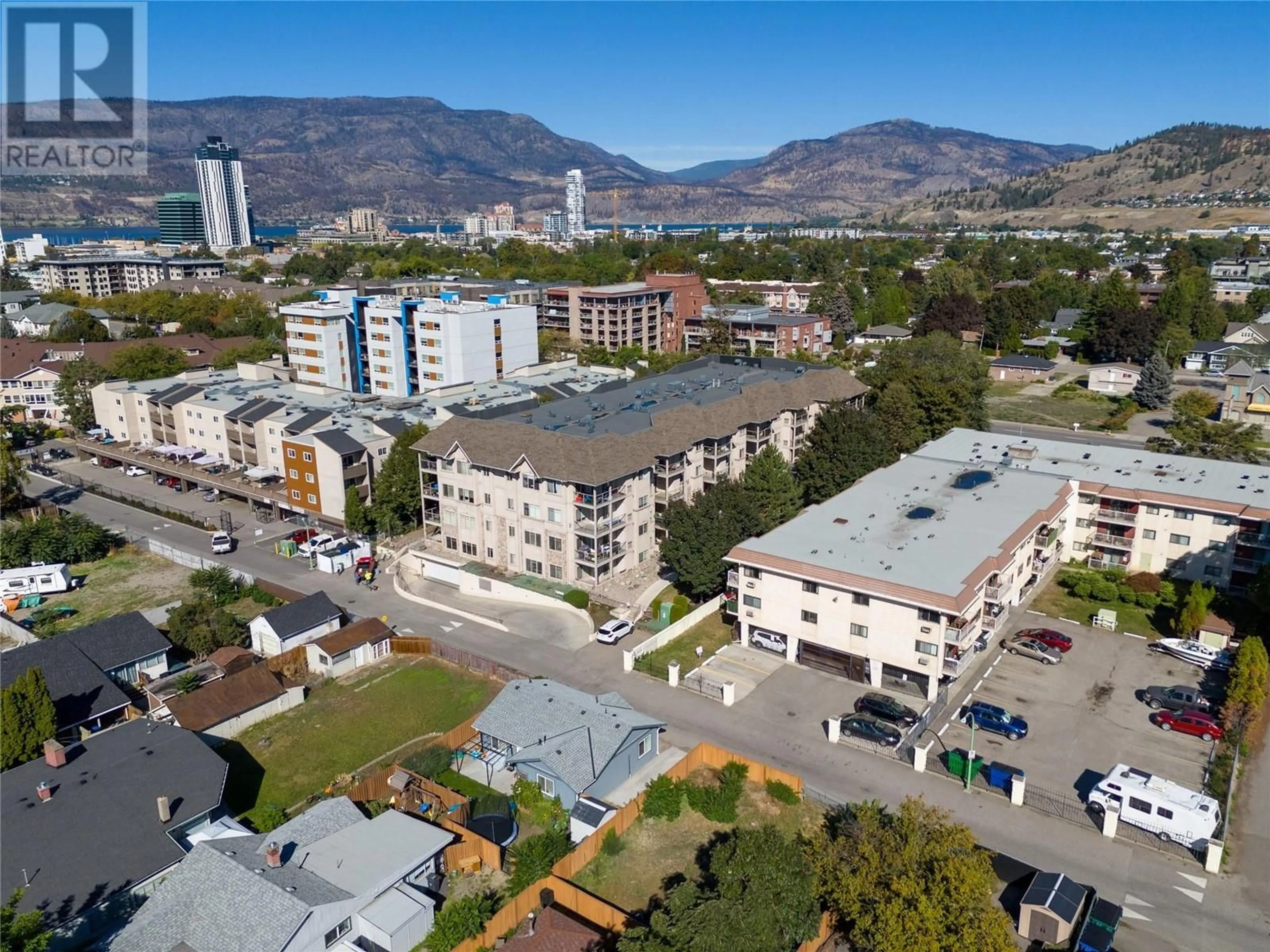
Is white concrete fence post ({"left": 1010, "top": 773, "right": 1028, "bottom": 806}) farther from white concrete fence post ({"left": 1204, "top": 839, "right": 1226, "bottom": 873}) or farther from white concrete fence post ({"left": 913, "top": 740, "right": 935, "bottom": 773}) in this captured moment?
white concrete fence post ({"left": 1204, "top": 839, "right": 1226, "bottom": 873})

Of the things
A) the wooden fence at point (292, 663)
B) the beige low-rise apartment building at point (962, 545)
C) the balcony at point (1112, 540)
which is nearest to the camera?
the beige low-rise apartment building at point (962, 545)

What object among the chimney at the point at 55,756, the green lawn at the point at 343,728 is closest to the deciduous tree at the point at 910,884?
the green lawn at the point at 343,728

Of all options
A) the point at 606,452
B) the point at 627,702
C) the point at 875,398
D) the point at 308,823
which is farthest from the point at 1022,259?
the point at 308,823

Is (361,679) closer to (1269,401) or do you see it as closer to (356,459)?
(356,459)

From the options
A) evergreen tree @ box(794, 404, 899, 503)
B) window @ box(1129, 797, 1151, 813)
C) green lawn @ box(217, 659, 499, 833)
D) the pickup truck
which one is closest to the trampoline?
green lawn @ box(217, 659, 499, 833)

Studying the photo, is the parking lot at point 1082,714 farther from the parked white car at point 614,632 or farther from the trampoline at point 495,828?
the trampoline at point 495,828
